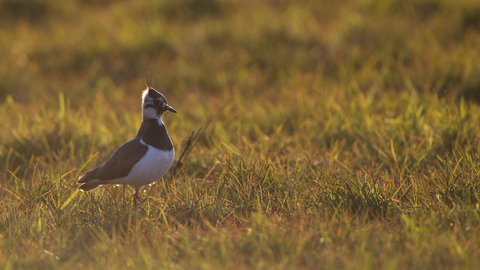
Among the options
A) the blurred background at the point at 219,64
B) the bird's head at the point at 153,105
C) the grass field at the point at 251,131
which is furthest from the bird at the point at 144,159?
the blurred background at the point at 219,64

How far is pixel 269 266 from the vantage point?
253cm

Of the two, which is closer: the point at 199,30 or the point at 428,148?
the point at 428,148

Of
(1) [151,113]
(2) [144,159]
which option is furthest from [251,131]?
(2) [144,159]

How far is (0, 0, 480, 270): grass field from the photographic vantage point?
275 cm

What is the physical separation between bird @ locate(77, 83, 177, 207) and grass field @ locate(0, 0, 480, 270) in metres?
0.14

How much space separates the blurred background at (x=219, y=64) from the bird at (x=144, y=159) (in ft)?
3.68

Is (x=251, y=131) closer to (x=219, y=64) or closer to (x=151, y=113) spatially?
(x=151, y=113)

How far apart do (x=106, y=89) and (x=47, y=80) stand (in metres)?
1.13

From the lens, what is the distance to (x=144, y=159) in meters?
3.32

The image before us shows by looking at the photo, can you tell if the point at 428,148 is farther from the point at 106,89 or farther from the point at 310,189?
the point at 106,89

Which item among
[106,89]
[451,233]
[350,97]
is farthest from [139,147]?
[106,89]

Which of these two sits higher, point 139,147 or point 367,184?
point 139,147

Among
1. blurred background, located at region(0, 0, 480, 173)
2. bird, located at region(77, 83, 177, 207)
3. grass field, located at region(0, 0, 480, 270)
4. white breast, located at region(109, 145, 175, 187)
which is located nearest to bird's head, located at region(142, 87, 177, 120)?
bird, located at region(77, 83, 177, 207)

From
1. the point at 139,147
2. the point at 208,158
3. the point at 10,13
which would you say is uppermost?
the point at 10,13
